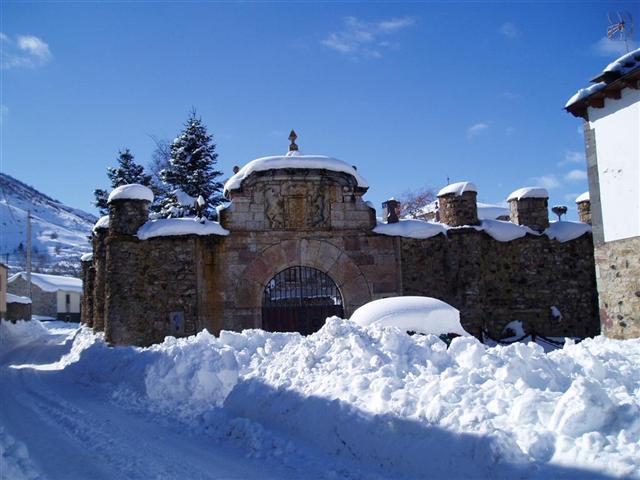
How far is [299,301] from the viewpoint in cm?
1516

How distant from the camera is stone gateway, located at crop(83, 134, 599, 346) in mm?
14828

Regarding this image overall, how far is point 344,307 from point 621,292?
6134 mm

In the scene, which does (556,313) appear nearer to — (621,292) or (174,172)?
(621,292)

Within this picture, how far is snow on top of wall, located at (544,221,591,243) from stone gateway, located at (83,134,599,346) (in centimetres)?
213

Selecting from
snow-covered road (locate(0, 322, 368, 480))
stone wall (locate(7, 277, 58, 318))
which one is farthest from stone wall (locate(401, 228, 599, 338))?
stone wall (locate(7, 277, 58, 318))

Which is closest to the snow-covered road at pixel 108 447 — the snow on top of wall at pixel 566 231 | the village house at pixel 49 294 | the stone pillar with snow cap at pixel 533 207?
the stone pillar with snow cap at pixel 533 207

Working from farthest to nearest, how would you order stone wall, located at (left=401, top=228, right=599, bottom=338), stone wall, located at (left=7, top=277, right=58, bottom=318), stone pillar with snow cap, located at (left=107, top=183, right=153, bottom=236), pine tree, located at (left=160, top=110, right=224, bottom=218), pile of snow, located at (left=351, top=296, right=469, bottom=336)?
stone wall, located at (left=7, top=277, right=58, bottom=318) → pine tree, located at (left=160, top=110, right=224, bottom=218) → stone wall, located at (left=401, top=228, right=599, bottom=338) → stone pillar with snow cap, located at (left=107, top=183, right=153, bottom=236) → pile of snow, located at (left=351, top=296, right=469, bottom=336)

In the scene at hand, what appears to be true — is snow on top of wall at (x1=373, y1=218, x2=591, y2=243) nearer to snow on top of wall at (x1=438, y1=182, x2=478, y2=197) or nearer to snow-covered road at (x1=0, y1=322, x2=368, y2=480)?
snow on top of wall at (x1=438, y1=182, x2=478, y2=197)

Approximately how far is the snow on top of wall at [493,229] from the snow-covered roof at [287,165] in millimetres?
1879

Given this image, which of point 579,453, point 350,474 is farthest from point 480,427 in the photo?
point 350,474

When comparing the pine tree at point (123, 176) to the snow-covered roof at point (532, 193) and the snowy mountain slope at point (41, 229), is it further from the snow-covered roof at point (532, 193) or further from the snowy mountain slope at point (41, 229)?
the snowy mountain slope at point (41, 229)

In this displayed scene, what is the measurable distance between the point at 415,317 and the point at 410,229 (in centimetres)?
593

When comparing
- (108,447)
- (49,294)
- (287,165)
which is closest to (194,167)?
(287,165)

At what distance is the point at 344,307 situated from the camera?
595 inches
